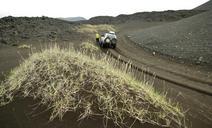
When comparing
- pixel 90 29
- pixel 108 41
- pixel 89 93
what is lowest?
pixel 90 29

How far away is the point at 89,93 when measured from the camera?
21.1 feet

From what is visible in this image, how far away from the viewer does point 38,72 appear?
25.4 feet

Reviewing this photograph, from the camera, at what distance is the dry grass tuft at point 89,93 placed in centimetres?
584

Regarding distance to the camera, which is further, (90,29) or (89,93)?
(90,29)

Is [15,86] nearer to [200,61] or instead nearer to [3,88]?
[3,88]

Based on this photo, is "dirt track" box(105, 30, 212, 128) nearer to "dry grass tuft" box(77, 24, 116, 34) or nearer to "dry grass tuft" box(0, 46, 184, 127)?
"dry grass tuft" box(0, 46, 184, 127)

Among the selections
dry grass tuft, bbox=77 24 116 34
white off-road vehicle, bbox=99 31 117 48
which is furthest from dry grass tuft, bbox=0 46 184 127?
dry grass tuft, bbox=77 24 116 34

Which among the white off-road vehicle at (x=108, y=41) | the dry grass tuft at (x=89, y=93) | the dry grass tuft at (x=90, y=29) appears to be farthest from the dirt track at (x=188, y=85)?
the dry grass tuft at (x=90, y=29)

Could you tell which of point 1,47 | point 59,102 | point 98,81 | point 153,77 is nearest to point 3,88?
point 59,102

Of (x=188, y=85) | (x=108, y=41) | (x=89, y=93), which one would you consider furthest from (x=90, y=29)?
(x=89, y=93)

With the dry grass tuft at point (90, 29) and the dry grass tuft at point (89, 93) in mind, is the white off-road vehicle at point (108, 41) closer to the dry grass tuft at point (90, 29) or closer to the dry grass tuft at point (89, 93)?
the dry grass tuft at point (89, 93)

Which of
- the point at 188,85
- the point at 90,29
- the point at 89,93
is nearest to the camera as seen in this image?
the point at 89,93

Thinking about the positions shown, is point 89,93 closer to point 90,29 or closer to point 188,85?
point 188,85

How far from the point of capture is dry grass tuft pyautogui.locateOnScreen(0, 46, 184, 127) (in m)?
5.84
